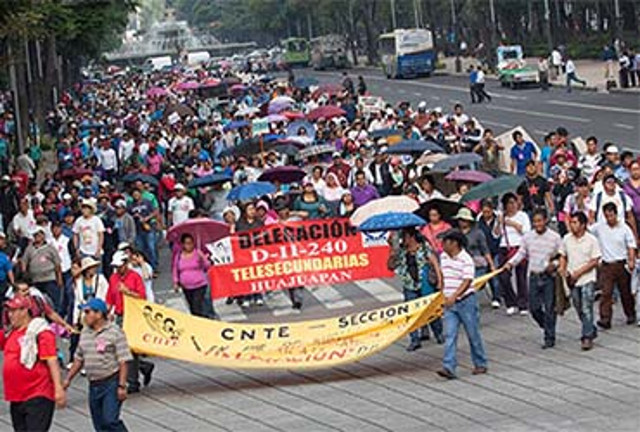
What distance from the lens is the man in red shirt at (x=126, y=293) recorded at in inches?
643

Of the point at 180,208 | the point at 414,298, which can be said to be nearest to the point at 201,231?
the point at 414,298

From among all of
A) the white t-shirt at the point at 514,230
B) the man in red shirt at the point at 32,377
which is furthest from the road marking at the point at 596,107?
the man in red shirt at the point at 32,377

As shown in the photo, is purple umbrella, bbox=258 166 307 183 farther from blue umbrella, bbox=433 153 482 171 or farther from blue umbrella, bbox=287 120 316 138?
blue umbrella, bbox=287 120 316 138

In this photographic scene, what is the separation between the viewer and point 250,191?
24.2 meters

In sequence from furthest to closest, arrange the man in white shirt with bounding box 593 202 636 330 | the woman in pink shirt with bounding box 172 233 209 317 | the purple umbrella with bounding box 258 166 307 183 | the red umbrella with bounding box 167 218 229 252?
the purple umbrella with bounding box 258 166 307 183, the red umbrella with bounding box 167 218 229 252, the woman in pink shirt with bounding box 172 233 209 317, the man in white shirt with bounding box 593 202 636 330

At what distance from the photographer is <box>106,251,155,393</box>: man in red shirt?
16.3m

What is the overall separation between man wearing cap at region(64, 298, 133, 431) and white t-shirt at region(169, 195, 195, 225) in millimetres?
12310

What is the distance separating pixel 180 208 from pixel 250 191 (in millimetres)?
1951

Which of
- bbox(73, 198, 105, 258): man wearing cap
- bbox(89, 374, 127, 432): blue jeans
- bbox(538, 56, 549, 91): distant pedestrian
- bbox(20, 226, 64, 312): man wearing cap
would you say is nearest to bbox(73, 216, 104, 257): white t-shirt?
bbox(73, 198, 105, 258): man wearing cap

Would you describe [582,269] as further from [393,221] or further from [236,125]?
[236,125]

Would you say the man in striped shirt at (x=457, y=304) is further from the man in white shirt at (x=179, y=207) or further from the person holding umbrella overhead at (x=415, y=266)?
the man in white shirt at (x=179, y=207)

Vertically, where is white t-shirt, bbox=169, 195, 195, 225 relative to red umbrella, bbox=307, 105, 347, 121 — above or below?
above

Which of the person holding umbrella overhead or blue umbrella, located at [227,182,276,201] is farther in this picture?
blue umbrella, located at [227,182,276,201]

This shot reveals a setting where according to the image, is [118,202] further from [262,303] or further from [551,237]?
[551,237]
